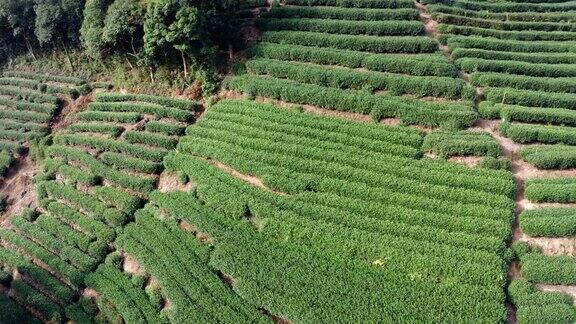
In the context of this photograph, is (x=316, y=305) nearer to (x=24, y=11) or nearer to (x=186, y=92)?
(x=186, y=92)

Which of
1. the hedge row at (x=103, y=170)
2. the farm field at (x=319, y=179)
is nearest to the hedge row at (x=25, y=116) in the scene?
the farm field at (x=319, y=179)

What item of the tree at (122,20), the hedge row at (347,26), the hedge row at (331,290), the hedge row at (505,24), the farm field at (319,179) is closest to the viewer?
the hedge row at (331,290)

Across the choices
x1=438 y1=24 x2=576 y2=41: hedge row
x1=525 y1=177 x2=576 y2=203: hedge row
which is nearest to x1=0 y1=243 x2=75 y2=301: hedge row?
x1=525 y1=177 x2=576 y2=203: hedge row

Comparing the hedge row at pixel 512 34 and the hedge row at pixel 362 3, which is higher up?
the hedge row at pixel 362 3

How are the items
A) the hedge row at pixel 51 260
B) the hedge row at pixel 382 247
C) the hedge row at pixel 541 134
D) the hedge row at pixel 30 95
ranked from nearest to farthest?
the hedge row at pixel 382 247
the hedge row at pixel 51 260
the hedge row at pixel 541 134
the hedge row at pixel 30 95

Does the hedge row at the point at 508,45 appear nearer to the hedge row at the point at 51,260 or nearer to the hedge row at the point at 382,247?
the hedge row at the point at 382,247

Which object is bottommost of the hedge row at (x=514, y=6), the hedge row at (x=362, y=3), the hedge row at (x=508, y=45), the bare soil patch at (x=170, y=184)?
the bare soil patch at (x=170, y=184)

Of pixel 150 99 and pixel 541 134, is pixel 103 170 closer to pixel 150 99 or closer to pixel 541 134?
pixel 150 99

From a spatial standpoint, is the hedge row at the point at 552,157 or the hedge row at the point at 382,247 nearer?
the hedge row at the point at 382,247
